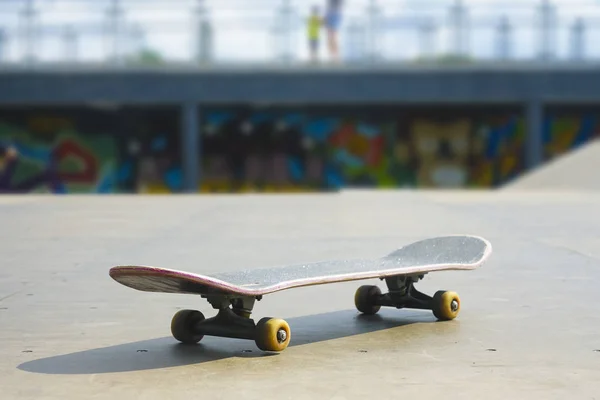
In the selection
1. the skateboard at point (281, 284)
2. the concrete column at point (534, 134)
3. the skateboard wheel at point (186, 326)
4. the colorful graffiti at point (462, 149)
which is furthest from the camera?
the colorful graffiti at point (462, 149)

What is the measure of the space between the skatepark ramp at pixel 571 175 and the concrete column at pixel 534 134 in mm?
4272

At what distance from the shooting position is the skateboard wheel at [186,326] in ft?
19.8

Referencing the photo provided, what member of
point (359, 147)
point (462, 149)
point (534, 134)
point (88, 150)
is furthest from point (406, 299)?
point (88, 150)

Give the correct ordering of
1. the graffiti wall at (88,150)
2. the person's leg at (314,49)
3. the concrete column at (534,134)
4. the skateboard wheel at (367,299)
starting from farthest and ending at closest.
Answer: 1. the graffiti wall at (88,150)
2. the concrete column at (534,134)
3. the person's leg at (314,49)
4. the skateboard wheel at (367,299)

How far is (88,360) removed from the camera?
18.4 feet

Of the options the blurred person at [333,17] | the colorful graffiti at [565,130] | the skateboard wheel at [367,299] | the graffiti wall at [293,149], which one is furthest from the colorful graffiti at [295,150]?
the skateboard wheel at [367,299]

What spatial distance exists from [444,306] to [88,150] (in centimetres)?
3292

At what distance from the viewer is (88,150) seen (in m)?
38.7

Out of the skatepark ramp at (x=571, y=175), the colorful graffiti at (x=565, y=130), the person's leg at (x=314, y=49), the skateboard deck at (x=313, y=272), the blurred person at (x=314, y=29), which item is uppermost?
the blurred person at (x=314, y=29)

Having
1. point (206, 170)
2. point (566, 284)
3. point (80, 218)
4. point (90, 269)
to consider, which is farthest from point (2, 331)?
point (206, 170)

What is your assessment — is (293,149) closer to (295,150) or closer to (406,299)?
(295,150)

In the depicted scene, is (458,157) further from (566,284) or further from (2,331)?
(2,331)

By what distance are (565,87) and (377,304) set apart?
29.5m

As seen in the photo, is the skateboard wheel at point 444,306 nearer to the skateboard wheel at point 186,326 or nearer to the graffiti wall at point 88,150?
the skateboard wheel at point 186,326
